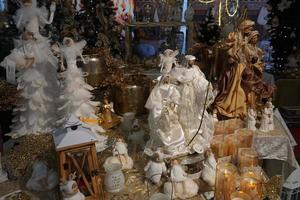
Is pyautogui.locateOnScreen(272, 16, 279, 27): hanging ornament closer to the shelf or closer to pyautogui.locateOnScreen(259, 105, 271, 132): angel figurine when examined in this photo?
the shelf

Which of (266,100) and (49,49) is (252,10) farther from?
(49,49)

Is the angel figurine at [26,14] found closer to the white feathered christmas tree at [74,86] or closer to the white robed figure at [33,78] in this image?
the white robed figure at [33,78]

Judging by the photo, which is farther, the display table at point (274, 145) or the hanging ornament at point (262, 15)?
the hanging ornament at point (262, 15)

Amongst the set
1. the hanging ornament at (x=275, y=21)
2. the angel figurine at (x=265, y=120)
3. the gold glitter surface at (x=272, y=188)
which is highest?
the hanging ornament at (x=275, y=21)

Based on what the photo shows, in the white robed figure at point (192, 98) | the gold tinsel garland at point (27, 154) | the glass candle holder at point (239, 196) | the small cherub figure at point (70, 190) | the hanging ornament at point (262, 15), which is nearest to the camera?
the small cherub figure at point (70, 190)

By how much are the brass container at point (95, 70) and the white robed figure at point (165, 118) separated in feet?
4.28

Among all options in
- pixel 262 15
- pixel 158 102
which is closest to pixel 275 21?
pixel 262 15

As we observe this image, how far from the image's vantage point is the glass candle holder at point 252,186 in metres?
2.17

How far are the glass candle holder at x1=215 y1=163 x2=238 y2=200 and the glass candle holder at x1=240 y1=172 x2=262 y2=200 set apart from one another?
0.21 feet

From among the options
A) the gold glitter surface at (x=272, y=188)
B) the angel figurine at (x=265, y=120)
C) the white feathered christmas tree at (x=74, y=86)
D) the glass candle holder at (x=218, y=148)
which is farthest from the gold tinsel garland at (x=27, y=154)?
the angel figurine at (x=265, y=120)

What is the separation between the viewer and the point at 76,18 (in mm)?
4402

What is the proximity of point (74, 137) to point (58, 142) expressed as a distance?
0.09 m

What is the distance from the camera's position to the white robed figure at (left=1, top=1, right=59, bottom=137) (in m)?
2.78

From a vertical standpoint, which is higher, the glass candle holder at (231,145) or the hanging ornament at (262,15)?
the hanging ornament at (262,15)
